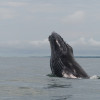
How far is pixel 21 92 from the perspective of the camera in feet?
49.9

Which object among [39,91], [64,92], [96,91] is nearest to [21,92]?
[39,91]

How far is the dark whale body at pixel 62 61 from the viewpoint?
20.7 meters

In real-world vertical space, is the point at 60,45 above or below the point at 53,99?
above

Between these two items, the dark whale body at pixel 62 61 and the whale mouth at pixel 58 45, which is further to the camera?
the whale mouth at pixel 58 45

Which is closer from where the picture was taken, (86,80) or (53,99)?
(53,99)

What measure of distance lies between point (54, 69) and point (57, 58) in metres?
0.66

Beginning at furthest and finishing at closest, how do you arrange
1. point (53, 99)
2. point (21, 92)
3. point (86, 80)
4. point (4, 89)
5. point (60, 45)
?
point (60, 45) < point (86, 80) < point (4, 89) < point (21, 92) < point (53, 99)

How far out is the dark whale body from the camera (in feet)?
67.8

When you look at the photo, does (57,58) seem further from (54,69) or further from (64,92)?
(64,92)

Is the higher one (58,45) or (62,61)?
(58,45)

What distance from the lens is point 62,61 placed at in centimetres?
2083

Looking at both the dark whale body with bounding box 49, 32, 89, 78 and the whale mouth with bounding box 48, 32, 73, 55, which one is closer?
the dark whale body with bounding box 49, 32, 89, 78

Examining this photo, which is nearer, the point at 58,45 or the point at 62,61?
the point at 62,61

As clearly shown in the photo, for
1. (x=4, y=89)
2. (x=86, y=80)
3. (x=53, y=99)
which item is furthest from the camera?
(x=86, y=80)
